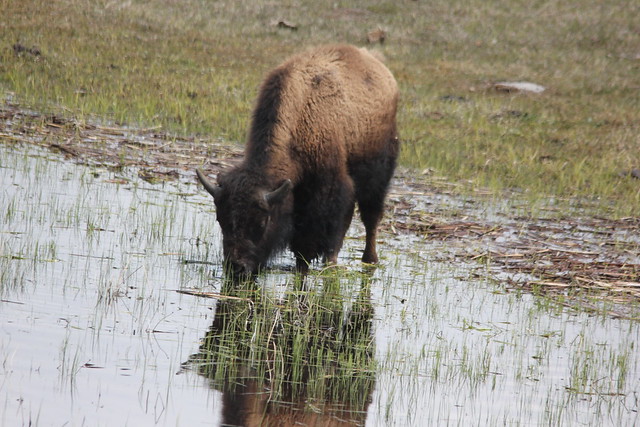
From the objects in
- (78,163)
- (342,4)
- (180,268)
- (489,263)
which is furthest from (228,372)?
(342,4)

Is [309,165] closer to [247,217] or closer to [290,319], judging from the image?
[247,217]

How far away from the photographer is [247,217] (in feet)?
26.2

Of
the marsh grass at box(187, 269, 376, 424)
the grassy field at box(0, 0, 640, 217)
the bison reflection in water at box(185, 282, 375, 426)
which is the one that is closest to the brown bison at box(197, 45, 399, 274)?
the marsh grass at box(187, 269, 376, 424)

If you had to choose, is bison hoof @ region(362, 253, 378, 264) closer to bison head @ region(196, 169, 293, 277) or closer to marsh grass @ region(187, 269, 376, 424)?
marsh grass @ region(187, 269, 376, 424)

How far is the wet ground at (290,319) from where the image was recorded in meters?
5.56

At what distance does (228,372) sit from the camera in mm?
5988

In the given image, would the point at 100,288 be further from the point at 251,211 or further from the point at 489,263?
the point at 489,263

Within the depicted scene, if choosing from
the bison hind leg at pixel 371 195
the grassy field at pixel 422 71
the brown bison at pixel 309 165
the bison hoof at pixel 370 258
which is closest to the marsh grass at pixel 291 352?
the brown bison at pixel 309 165

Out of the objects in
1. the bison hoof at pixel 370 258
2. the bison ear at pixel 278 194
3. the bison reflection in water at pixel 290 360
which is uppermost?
the bison ear at pixel 278 194

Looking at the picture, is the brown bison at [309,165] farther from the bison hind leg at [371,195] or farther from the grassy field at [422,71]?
the grassy field at [422,71]

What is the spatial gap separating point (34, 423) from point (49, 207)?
17.9ft

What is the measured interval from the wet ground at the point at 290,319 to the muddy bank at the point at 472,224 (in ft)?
0.16

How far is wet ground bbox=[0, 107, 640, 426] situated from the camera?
5.56 meters

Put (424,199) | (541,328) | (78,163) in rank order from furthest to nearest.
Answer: (424,199) → (78,163) → (541,328)
